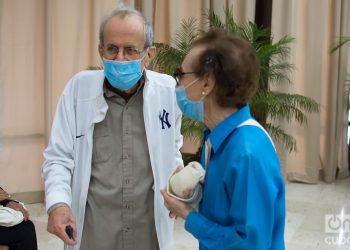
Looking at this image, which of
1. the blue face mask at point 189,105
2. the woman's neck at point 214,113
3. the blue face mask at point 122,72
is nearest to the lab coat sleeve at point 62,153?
the blue face mask at point 122,72

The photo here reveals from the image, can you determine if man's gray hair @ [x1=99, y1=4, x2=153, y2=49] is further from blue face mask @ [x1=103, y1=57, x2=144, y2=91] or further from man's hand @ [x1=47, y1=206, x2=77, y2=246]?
man's hand @ [x1=47, y1=206, x2=77, y2=246]

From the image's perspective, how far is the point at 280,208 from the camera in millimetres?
1211

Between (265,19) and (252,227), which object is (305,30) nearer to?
(265,19)

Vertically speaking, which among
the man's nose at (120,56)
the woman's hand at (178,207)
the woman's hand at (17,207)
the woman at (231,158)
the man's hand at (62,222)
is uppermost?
the man's nose at (120,56)

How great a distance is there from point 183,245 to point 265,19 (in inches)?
121

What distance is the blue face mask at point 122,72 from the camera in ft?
5.08

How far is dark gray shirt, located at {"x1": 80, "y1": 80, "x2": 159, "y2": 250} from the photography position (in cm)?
155

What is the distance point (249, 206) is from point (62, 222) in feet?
1.99

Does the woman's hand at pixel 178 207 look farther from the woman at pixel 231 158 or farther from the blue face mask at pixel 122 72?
the blue face mask at pixel 122 72

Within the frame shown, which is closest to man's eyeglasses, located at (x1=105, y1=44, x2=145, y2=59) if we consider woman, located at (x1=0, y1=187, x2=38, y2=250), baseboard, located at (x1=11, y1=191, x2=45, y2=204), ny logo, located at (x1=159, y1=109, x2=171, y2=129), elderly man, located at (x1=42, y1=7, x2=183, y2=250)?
elderly man, located at (x1=42, y1=7, x2=183, y2=250)

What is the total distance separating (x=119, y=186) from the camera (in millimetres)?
1545

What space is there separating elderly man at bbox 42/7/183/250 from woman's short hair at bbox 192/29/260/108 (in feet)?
1.32

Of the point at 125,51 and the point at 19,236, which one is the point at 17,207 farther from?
the point at 125,51

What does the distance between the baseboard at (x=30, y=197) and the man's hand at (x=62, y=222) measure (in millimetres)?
3116
